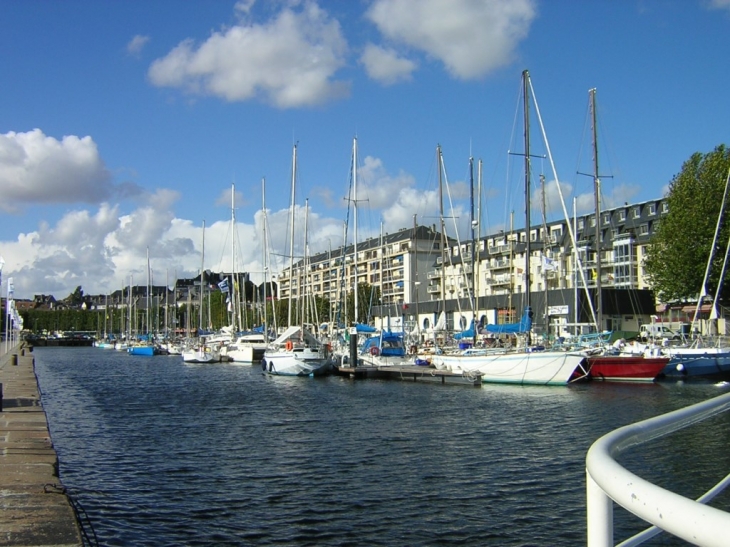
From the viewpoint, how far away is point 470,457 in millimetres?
25891

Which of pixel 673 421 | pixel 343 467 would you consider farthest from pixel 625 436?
pixel 343 467

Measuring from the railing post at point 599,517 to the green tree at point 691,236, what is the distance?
8070cm

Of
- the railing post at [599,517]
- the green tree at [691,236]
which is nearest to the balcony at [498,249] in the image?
the green tree at [691,236]

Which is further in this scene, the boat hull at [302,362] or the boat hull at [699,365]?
the boat hull at [302,362]

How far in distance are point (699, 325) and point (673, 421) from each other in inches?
3408

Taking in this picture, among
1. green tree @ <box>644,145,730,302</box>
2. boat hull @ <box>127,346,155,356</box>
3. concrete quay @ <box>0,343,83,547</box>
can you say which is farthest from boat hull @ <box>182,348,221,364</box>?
concrete quay @ <box>0,343,83,547</box>

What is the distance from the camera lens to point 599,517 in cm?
305

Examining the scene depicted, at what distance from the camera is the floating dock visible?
55491mm

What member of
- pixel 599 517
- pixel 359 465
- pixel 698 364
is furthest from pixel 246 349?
pixel 599 517

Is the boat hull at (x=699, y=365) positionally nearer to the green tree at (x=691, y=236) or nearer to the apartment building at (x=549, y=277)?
the apartment building at (x=549, y=277)

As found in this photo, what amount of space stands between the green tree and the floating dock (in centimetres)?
3107

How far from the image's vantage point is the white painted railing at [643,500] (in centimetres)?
218

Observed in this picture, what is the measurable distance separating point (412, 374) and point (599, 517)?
58922mm

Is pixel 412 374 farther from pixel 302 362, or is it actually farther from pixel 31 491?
pixel 31 491
